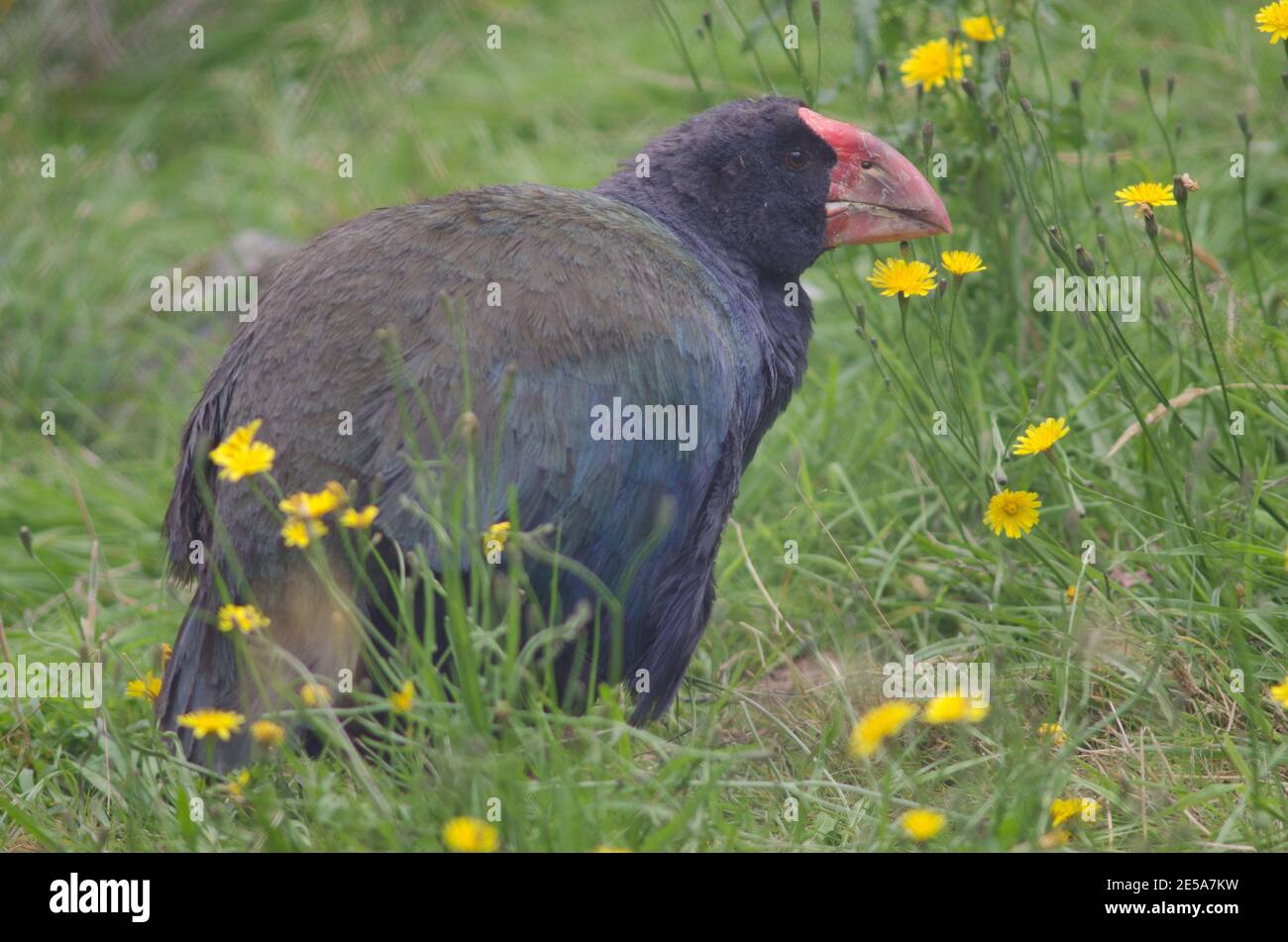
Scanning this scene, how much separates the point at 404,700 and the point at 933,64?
7.36 feet

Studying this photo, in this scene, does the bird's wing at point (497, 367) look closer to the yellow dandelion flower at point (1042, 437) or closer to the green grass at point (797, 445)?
the green grass at point (797, 445)

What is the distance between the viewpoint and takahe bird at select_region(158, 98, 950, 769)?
9.64 ft

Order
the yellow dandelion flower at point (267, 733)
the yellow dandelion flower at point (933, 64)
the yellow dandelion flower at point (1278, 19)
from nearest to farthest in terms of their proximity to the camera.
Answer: the yellow dandelion flower at point (267, 733) → the yellow dandelion flower at point (1278, 19) → the yellow dandelion flower at point (933, 64)

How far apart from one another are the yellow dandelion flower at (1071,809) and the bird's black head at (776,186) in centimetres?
143

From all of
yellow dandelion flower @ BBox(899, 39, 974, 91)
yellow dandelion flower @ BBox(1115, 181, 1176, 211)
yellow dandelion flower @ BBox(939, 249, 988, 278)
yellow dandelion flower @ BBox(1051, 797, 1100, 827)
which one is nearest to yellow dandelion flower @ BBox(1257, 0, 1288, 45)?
yellow dandelion flower @ BBox(1115, 181, 1176, 211)

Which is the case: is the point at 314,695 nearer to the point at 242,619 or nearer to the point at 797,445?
the point at 242,619

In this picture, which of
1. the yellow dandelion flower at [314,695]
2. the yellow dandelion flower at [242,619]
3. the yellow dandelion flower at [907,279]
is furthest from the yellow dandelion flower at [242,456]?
the yellow dandelion flower at [907,279]

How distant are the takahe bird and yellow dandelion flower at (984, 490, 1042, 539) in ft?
1.83

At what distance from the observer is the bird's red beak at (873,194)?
146 inches

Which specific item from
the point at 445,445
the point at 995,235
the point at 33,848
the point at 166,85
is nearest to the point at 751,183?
the point at 995,235

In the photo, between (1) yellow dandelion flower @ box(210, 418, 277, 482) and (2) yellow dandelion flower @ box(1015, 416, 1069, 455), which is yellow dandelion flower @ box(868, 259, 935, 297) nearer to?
(2) yellow dandelion flower @ box(1015, 416, 1069, 455)

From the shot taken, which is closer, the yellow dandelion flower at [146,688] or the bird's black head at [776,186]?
the yellow dandelion flower at [146,688]

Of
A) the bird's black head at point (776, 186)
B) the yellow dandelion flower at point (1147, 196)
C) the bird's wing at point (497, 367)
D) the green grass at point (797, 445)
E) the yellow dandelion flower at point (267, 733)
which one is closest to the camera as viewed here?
the yellow dandelion flower at point (267, 733)
